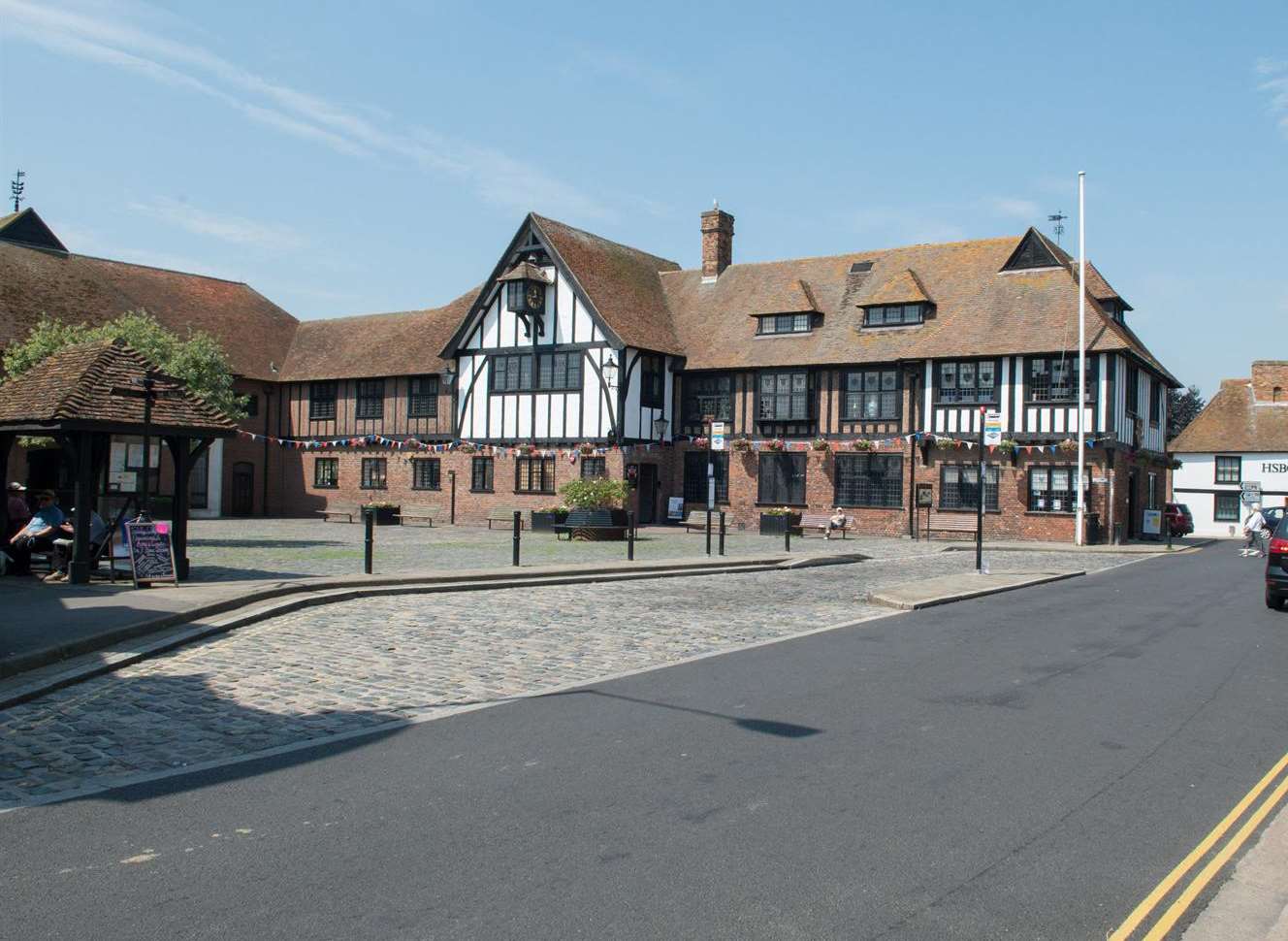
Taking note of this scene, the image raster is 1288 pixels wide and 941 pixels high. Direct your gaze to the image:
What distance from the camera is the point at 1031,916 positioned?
4773 millimetres

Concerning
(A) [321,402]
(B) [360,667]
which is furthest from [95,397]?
(A) [321,402]

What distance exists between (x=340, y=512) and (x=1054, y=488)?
25.8 meters

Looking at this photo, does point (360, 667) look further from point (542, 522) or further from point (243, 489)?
point (243, 489)

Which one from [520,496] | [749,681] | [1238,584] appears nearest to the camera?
[749,681]

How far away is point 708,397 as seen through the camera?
4047cm

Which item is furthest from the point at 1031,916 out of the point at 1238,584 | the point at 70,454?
the point at 1238,584

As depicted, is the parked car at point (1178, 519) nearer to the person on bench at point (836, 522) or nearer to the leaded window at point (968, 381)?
the leaded window at point (968, 381)

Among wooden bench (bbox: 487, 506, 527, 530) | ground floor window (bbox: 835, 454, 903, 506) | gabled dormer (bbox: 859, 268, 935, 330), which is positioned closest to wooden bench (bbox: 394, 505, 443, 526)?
wooden bench (bbox: 487, 506, 527, 530)

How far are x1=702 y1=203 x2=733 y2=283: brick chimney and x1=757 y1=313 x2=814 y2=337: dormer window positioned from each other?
501 cm

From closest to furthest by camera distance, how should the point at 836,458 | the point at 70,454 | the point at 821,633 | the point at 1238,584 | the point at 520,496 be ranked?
1. the point at 821,633
2. the point at 70,454
3. the point at 1238,584
4. the point at 836,458
5. the point at 520,496

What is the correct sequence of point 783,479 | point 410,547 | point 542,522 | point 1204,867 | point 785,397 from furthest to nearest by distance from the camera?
point 783,479
point 785,397
point 542,522
point 410,547
point 1204,867

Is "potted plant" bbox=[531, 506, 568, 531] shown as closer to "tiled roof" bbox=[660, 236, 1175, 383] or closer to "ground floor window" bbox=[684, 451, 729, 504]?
"ground floor window" bbox=[684, 451, 729, 504]

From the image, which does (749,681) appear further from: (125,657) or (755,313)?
(755,313)

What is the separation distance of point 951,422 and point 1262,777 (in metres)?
29.5
